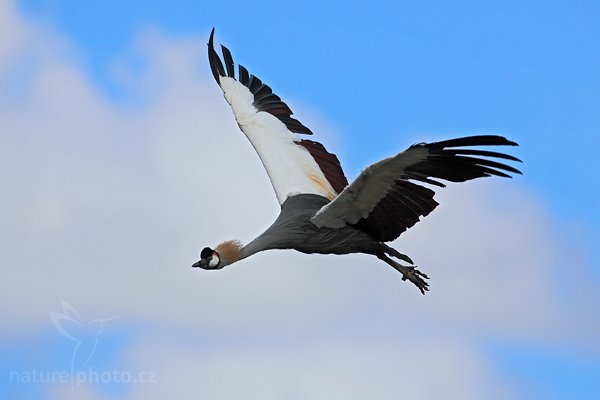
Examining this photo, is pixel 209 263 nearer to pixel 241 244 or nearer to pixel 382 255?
pixel 241 244

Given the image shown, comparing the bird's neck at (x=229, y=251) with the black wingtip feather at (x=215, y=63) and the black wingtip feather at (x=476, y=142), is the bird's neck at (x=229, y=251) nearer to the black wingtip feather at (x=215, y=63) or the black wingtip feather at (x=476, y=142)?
the black wingtip feather at (x=476, y=142)

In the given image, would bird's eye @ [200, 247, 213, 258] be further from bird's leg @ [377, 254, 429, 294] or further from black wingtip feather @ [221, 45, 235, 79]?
black wingtip feather @ [221, 45, 235, 79]

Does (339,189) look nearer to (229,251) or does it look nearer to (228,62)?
(229,251)

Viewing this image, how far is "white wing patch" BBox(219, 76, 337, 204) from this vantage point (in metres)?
16.8

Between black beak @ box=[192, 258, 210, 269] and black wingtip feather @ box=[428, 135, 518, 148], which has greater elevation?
black beak @ box=[192, 258, 210, 269]

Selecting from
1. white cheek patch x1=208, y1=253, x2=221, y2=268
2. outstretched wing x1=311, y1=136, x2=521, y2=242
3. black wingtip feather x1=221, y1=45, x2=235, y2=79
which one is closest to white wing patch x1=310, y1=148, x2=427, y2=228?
outstretched wing x1=311, y1=136, x2=521, y2=242

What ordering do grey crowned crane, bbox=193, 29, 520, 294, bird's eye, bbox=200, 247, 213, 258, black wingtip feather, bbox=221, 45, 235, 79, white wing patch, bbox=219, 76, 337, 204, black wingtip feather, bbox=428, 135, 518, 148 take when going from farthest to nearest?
1. black wingtip feather, bbox=221, 45, 235, 79
2. white wing patch, bbox=219, 76, 337, 204
3. bird's eye, bbox=200, 247, 213, 258
4. grey crowned crane, bbox=193, 29, 520, 294
5. black wingtip feather, bbox=428, 135, 518, 148

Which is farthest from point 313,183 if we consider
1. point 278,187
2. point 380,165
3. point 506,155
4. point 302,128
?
point 506,155

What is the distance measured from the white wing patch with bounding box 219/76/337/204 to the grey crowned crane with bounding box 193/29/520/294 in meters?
0.01

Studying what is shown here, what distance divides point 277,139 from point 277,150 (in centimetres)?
36

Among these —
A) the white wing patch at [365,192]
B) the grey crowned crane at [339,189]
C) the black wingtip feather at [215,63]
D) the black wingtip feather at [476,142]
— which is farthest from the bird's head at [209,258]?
the black wingtip feather at [215,63]

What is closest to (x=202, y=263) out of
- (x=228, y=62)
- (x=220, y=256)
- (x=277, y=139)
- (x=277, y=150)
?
(x=220, y=256)

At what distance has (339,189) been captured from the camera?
17031mm

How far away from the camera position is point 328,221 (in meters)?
14.9
